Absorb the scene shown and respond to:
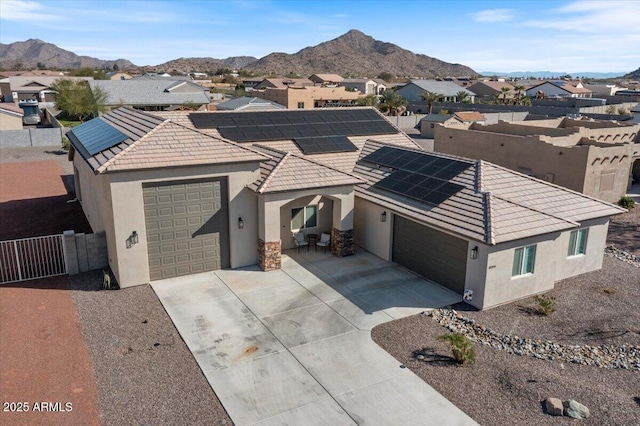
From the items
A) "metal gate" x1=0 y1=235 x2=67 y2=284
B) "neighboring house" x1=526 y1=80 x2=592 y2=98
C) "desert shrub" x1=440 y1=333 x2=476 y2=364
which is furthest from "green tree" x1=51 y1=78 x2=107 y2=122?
"neighboring house" x1=526 y1=80 x2=592 y2=98

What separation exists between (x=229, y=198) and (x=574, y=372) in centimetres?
1203

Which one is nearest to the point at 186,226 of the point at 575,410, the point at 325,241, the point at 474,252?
the point at 325,241

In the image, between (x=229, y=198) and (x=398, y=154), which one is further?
(x=398, y=154)

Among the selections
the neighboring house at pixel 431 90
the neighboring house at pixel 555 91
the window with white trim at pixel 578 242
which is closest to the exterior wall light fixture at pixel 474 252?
the window with white trim at pixel 578 242

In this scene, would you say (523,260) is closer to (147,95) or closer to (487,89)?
(147,95)

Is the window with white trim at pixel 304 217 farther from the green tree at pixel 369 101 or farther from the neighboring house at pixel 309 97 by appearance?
the green tree at pixel 369 101

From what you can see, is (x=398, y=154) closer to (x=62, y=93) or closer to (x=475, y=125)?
(x=475, y=125)

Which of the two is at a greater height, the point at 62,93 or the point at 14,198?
the point at 62,93

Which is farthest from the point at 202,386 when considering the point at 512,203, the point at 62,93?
the point at 62,93

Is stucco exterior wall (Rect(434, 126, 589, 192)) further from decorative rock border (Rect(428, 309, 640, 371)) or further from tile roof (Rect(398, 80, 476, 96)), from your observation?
tile roof (Rect(398, 80, 476, 96))

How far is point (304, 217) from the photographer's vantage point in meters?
20.6

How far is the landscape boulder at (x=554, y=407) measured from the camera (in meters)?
10.6

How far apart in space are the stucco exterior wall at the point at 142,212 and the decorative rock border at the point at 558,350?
8.16 metres

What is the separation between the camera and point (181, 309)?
15.2m
